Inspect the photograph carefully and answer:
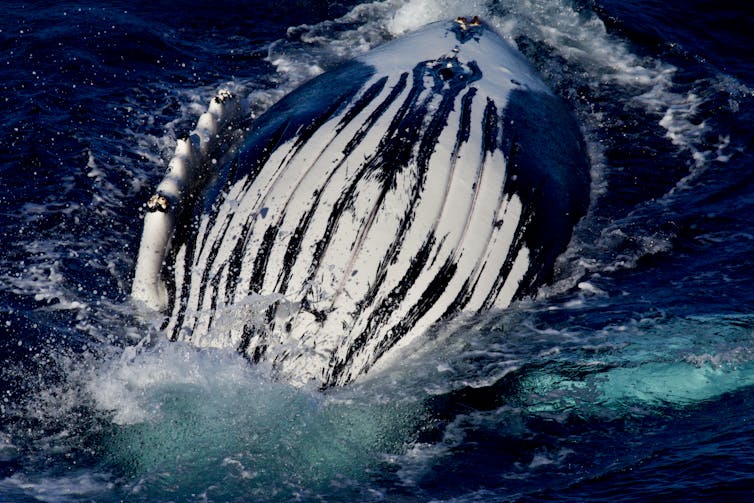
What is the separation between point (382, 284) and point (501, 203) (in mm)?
1856

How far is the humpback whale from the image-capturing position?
30.9 ft

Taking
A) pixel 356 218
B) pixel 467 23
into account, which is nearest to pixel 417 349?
pixel 356 218

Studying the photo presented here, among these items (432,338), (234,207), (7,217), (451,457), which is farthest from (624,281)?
(7,217)

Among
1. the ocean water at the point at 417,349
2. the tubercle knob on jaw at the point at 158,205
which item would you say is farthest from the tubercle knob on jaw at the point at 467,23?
the tubercle knob on jaw at the point at 158,205

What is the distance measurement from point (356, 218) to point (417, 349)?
4.67ft

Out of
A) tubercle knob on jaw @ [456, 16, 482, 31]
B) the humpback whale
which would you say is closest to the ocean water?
the humpback whale

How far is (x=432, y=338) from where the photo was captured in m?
9.62

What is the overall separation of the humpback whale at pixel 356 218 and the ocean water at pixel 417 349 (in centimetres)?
31

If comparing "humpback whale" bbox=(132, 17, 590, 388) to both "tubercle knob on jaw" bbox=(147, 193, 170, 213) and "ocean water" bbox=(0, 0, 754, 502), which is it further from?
"ocean water" bbox=(0, 0, 754, 502)

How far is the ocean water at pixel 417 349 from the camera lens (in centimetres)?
828

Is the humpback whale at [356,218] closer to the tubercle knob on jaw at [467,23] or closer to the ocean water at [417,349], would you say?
the ocean water at [417,349]

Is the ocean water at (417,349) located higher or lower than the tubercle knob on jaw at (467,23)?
lower

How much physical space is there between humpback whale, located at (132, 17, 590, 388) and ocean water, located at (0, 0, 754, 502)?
0.31 m

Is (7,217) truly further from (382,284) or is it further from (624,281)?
(624,281)
